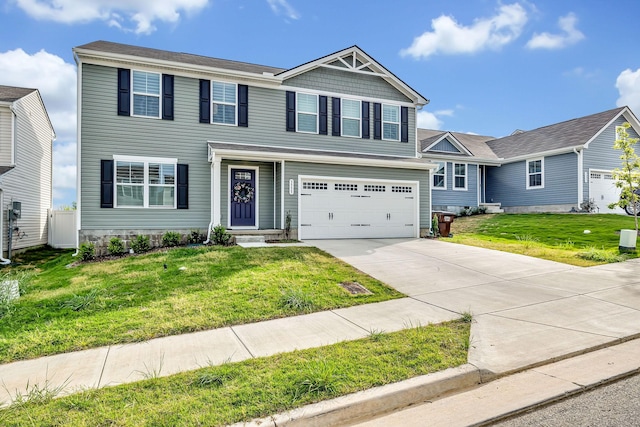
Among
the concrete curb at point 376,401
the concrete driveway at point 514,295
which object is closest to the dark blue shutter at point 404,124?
the concrete driveway at point 514,295

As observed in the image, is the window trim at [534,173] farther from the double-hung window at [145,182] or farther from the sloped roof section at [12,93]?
the sloped roof section at [12,93]

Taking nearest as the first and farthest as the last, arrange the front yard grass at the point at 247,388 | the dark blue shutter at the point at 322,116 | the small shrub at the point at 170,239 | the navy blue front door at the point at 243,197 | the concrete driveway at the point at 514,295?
the front yard grass at the point at 247,388 → the concrete driveway at the point at 514,295 → the small shrub at the point at 170,239 → the navy blue front door at the point at 243,197 → the dark blue shutter at the point at 322,116

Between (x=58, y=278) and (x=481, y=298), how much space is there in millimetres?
9278

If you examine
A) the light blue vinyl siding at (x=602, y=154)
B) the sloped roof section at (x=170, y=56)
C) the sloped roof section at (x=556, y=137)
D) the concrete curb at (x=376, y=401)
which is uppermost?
the sloped roof section at (x=170, y=56)

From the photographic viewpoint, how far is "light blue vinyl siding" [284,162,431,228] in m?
13.2

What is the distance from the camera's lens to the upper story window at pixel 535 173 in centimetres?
2156

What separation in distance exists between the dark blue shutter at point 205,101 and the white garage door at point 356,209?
164 inches

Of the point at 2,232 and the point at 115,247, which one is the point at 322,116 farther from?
the point at 2,232

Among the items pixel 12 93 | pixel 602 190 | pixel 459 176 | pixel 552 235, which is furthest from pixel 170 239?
pixel 602 190

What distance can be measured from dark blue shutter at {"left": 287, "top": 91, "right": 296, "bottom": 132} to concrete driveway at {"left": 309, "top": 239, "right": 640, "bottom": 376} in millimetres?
5355

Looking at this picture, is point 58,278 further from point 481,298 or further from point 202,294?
point 481,298

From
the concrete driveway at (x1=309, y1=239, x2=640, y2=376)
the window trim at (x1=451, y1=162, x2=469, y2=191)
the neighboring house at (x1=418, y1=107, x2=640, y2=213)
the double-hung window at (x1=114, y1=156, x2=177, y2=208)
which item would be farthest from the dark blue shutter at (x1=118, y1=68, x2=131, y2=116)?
the window trim at (x1=451, y1=162, x2=469, y2=191)

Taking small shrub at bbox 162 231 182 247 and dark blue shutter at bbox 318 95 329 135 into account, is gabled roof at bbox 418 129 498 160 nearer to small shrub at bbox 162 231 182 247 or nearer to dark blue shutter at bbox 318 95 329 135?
dark blue shutter at bbox 318 95 329 135

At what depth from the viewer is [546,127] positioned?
24312 millimetres
